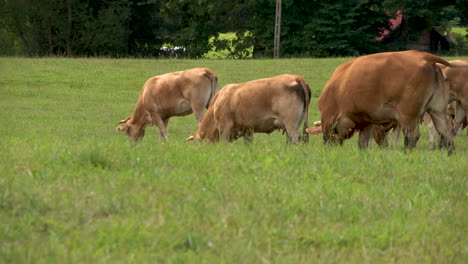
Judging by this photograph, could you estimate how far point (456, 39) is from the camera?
6372cm

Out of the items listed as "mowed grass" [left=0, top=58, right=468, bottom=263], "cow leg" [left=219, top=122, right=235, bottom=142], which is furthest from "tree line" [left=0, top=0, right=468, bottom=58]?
"mowed grass" [left=0, top=58, right=468, bottom=263]

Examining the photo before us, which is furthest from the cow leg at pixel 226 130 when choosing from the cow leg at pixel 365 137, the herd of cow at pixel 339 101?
the cow leg at pixel 365 137

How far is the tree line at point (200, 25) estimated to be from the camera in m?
52.1

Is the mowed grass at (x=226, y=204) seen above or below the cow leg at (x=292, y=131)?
above

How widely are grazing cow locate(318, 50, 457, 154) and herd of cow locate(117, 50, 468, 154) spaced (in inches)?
0.6

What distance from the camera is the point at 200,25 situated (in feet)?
197

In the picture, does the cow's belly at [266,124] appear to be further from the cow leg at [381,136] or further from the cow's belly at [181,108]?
the cow's belly at [181,108]

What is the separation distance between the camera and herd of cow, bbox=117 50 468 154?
34.6 ft

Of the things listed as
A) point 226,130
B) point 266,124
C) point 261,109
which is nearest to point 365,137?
point 266,124

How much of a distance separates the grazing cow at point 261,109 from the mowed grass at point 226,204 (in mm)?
3102

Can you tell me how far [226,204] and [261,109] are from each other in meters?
6.97

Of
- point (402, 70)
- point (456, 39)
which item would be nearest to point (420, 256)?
point (402, 70)

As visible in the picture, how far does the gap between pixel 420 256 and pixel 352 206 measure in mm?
1106

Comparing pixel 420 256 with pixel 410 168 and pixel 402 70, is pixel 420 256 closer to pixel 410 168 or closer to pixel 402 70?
pixel 410 168
